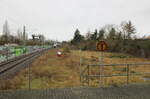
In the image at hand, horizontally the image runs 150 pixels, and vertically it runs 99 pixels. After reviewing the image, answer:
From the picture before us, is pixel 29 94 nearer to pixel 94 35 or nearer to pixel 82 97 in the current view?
pixel 82 97

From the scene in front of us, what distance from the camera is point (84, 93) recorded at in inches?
229

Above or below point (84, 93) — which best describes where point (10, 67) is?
below

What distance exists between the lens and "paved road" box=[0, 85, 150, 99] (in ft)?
17.9

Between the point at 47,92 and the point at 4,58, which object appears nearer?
the point at 47,92

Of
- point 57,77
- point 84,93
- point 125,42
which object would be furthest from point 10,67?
point 125,42

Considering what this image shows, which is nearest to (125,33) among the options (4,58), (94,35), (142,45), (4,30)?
(142,45)

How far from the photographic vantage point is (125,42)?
4016cm

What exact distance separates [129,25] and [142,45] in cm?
1467

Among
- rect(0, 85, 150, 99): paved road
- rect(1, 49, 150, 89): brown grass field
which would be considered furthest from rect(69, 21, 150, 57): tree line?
rect(0, 85, 150, 99): paved road

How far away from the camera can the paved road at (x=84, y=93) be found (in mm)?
5465

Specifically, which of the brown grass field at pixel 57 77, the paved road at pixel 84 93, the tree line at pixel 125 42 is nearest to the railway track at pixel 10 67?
the brown grass field at pixel 57 77

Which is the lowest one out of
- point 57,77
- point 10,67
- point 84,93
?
point 57,77

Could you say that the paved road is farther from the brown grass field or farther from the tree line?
the tree line

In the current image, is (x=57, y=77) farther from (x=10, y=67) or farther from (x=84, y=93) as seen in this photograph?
(x=10, y=67)
